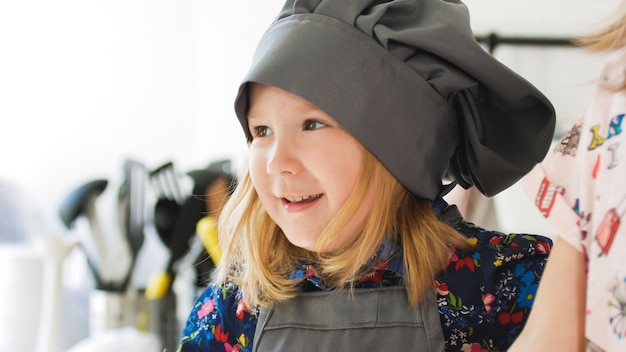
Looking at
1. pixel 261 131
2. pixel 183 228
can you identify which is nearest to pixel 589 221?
pixel 261 131

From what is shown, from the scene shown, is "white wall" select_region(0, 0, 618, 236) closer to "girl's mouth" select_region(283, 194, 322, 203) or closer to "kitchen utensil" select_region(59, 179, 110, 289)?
"kitchen utensil" select_region(59, 179, 110, 289)

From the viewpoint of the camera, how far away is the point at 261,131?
0.70m

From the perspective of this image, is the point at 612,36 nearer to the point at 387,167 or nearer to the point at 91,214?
the point at 387,167

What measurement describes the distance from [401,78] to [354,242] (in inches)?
6.4

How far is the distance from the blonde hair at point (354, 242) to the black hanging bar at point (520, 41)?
424mm

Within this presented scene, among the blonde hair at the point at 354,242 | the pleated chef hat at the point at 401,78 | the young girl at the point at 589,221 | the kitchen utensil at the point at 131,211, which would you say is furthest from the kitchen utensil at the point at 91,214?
the young girl at the point at 589,221

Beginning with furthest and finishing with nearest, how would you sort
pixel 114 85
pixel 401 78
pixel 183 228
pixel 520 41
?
pixel 114 85 < pixel 183 228 < pixel 520 41 < pixel 401 78

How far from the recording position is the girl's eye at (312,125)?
0.64 meters

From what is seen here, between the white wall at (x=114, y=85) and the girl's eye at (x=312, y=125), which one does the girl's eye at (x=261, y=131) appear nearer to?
the girl's eye at (x=312, y=125)

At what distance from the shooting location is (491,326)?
2.06ft

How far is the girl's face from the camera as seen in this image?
0.63m

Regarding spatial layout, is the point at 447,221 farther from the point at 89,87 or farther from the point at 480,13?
the point at 89,87

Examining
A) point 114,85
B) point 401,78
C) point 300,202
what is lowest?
point 114,85

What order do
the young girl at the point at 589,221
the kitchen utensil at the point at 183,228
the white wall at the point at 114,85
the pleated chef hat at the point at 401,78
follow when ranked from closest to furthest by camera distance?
the young girl at the point at 589,221 → the pleated chef hat at the point at 401,78 → the kitchen utensil at the point at 183,228 → the white wall at the point at 114,85
